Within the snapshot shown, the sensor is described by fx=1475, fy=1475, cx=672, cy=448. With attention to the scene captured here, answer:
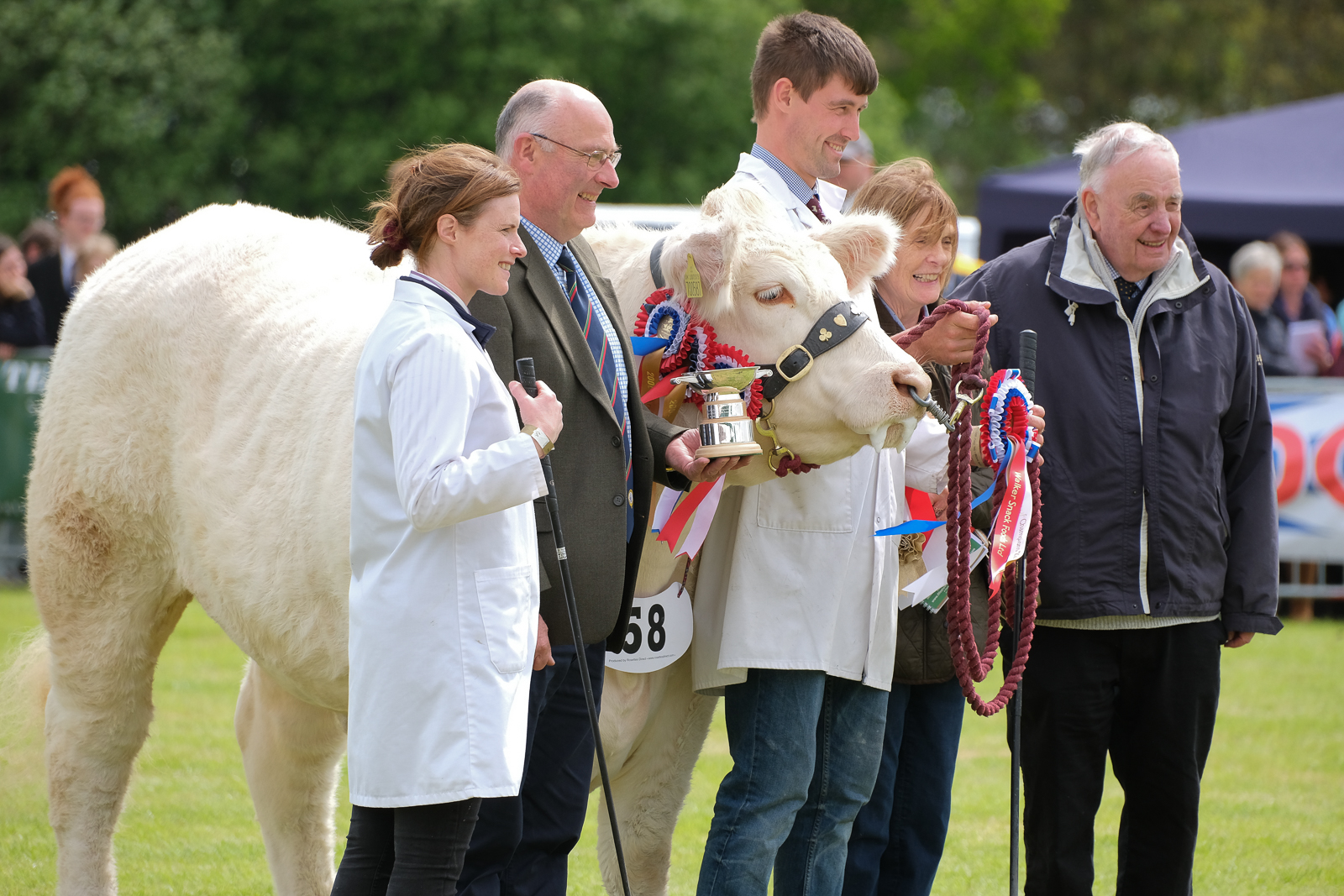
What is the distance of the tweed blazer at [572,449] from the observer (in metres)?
3.27

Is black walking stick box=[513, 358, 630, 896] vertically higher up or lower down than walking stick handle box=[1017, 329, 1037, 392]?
lower down

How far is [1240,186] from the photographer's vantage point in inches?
521

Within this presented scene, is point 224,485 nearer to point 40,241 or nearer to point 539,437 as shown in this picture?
point 539,437

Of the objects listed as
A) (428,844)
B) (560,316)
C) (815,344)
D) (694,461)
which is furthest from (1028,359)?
(428,844)

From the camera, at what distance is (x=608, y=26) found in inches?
1107

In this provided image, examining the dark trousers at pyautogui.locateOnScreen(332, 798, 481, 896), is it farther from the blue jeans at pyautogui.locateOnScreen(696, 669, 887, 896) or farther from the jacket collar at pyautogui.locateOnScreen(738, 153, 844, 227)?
the jacket collar at pyautogui.locateOnScreen(738, 153, 844, 227)

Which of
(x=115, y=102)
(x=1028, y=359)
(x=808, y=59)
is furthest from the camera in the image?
(x=115, y=102)

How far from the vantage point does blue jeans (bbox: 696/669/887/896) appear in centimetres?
356

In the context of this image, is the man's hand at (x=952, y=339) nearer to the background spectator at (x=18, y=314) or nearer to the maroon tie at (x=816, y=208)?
the maroon tie at (x=816, y=208)

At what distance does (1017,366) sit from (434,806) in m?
2.13

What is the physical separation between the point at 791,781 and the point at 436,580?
3.88ft

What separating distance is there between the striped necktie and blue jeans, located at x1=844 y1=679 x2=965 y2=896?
1.11 metres

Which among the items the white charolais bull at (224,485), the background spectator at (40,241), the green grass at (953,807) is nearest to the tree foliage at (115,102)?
the background spectator at (40,241)

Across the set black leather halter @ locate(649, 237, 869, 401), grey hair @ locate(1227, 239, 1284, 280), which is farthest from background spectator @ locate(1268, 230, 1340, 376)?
black leather halter @ locate(649, 237, 869, 401)
